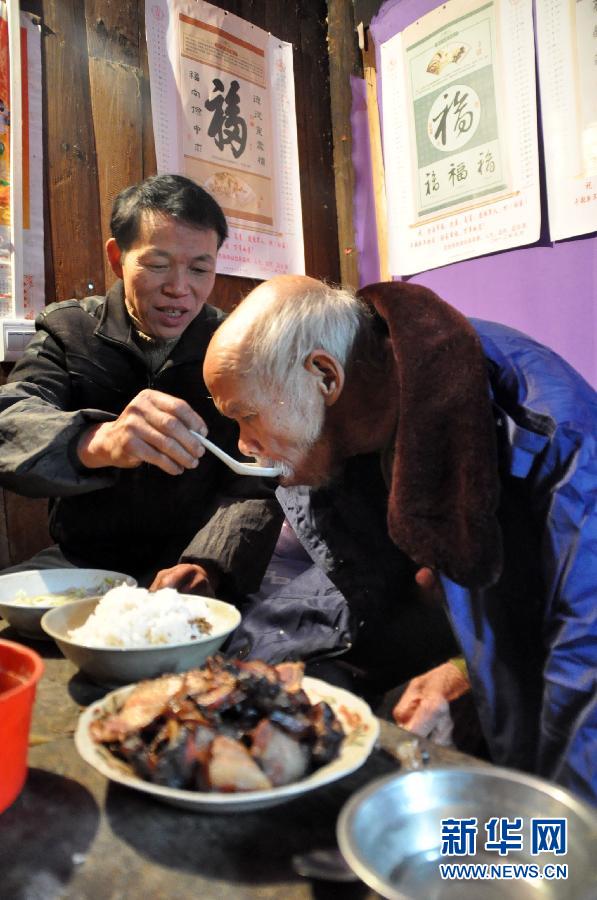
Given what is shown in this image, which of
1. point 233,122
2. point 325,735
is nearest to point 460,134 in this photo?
point 233,122

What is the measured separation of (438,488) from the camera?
1.28 metres

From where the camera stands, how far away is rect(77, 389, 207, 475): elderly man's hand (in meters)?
1.49

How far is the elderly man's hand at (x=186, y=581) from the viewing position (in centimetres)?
157

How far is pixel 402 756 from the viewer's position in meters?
0.86

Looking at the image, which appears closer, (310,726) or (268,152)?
(310,726)

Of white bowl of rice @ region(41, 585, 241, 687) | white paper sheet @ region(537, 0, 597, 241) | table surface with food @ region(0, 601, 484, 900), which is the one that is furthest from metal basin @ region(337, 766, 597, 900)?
white paper sheet @ region(537, 0, 597, 241)

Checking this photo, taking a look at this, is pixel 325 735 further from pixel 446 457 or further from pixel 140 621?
pixel 446 457

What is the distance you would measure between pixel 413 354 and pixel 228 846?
0.90m

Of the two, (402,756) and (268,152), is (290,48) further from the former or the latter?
(402,756)

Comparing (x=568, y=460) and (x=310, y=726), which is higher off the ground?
(x=568, y=460)

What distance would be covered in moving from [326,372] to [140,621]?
28.0 inches

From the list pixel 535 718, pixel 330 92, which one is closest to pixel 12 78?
pixel 330 92

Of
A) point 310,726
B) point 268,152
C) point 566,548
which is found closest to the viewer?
point 310,726

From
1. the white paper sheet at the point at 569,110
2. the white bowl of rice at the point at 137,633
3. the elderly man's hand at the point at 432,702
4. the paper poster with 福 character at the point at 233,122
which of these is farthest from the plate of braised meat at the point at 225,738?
the paper poster with 福 character at the point at 233,122
